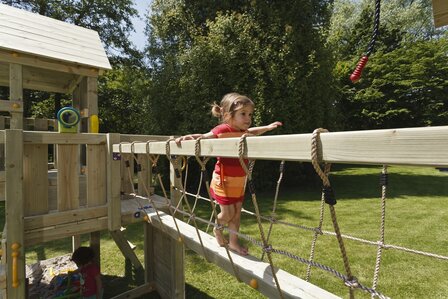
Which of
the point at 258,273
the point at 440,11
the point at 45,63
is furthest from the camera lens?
the point at 45,63

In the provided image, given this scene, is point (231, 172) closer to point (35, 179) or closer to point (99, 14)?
point (35, 179)

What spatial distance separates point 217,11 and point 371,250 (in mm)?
8521

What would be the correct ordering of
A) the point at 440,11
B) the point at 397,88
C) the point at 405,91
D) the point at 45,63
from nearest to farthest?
the point at 440,11 → the point at 45,63 → the point at 405,91 → the point at 397,88

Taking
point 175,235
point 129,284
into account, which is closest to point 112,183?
point 175,235

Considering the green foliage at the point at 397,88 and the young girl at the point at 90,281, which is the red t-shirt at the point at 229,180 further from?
the green foliage at the point at 397,88

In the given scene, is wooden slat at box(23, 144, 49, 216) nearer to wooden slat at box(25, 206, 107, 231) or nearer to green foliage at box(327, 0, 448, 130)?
wooden slat at box(25, 206, 107, 231)

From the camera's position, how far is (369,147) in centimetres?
82

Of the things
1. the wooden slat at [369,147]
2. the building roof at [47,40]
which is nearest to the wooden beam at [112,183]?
the building roof at [47,40]

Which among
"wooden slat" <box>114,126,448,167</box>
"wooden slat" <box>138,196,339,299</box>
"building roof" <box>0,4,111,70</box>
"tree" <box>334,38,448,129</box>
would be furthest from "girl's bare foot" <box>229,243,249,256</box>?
"tree" <box>334,38,448,129</box>

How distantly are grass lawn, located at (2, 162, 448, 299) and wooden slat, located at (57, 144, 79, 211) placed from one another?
1950mm

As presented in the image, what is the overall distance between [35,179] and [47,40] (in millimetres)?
2743

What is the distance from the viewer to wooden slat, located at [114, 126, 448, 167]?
69cm

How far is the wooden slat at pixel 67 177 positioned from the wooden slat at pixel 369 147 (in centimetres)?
230

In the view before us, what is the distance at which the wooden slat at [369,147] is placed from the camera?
688 millimetres
